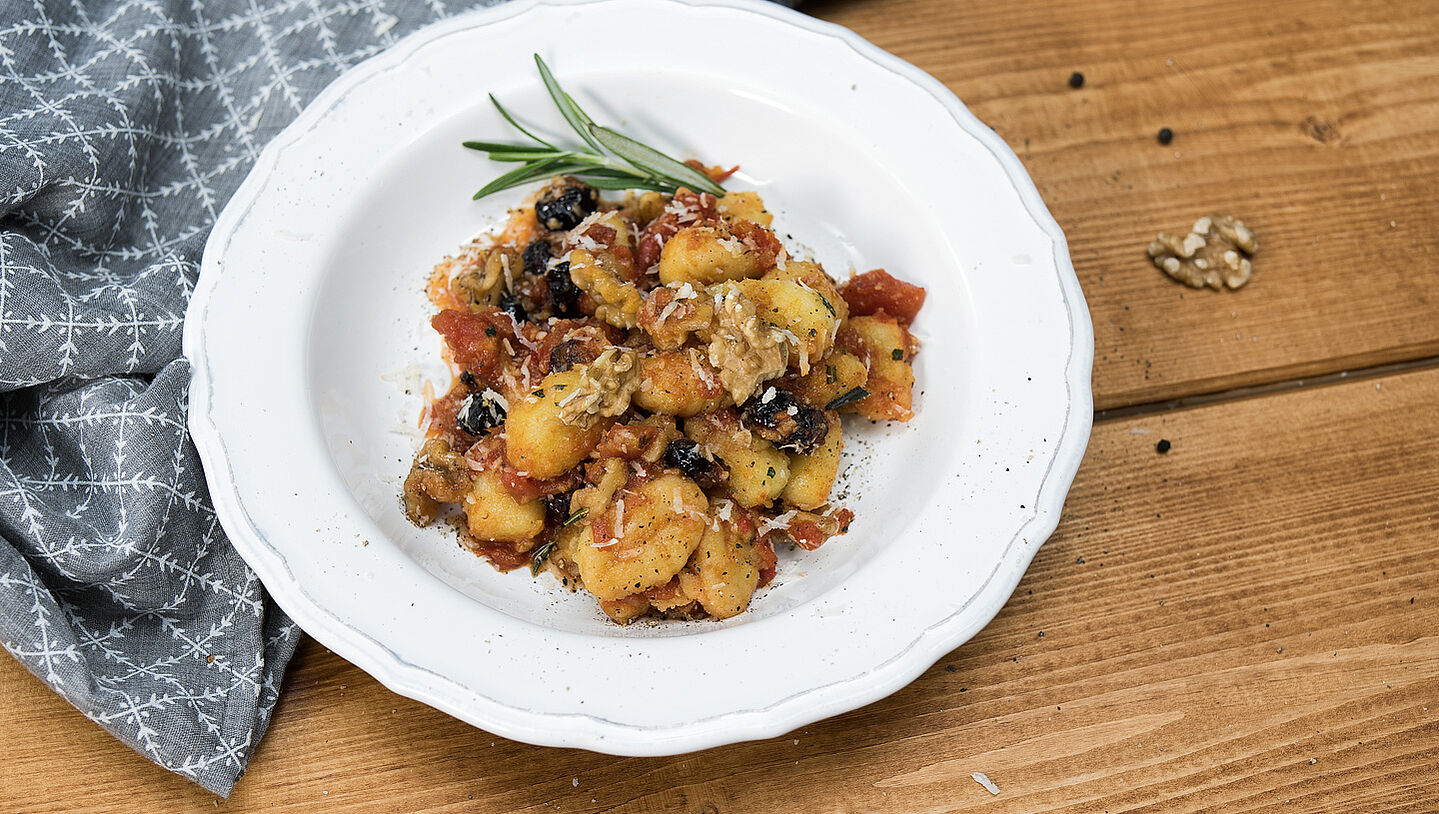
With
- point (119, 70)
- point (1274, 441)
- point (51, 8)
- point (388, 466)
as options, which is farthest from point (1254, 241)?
point (51, 8)

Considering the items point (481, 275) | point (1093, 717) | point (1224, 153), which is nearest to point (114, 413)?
point (481, 275)

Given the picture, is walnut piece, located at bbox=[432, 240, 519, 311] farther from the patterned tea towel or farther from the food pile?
the patterned tea towel

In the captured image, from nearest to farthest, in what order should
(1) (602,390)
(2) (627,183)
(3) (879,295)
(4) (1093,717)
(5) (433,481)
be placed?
(1) (602,390) < (5) (433,481) < (4) (1093,717) < (3) (879,295) < (2) (627,183)

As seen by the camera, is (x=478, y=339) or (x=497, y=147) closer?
(x=478, y=339)

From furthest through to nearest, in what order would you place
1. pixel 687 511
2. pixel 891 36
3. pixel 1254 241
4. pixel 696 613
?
1. pixel 891 36
2. pixel 1254 241
3. pixel 696 613
4. pixel 687 511

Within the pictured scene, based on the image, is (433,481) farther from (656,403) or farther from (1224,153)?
(1224,153)

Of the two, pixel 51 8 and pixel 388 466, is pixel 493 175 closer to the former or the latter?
pixel 388 466

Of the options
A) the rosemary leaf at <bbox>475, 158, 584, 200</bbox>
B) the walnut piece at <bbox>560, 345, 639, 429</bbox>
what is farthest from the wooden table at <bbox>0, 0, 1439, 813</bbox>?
the rosemary leaf at <bbox>475, 158, 584, 200</bbox>
